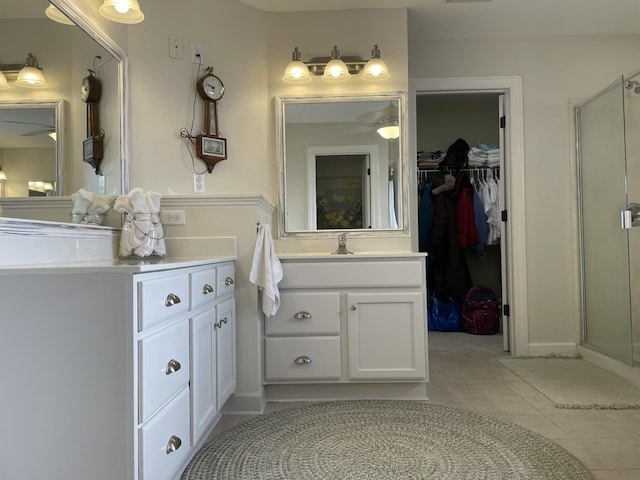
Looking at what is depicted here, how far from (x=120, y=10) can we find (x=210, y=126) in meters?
0.78

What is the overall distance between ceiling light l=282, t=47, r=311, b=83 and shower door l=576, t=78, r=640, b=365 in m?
2.06

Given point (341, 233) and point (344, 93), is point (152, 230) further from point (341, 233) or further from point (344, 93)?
point (344, 93)

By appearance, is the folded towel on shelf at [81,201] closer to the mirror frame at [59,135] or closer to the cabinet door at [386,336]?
the mirror frame at [59,135]

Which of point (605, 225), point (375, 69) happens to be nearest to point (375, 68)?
point (375, 69)

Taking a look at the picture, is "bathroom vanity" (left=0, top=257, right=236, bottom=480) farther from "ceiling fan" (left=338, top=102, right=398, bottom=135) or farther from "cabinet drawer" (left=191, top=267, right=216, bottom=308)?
"ceiling fan" (left=338, top=102, right=398, bottom=135)

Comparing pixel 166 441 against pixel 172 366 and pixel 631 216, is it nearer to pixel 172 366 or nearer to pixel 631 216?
pixel 172 366

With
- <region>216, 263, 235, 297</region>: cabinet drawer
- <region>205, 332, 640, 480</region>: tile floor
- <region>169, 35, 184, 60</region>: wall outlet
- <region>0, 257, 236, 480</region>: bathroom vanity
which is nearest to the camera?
<region>0, 257, 236, 480</region>: bathroom vanity

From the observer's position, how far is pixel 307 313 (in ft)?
7.56

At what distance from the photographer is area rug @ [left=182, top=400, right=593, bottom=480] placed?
157 cm

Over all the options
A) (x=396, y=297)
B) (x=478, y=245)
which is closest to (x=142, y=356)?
(x=396, y=297)

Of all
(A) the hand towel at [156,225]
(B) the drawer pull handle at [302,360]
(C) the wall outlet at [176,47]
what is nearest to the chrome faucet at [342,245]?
(B) the drawer pull handle at [302,360]

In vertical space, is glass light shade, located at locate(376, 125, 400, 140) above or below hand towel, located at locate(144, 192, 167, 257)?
above

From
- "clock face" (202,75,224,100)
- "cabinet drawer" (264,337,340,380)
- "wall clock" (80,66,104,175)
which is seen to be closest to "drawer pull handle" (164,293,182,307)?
"wall clock" (80,66,104,175)

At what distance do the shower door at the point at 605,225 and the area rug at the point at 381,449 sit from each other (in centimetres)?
140
